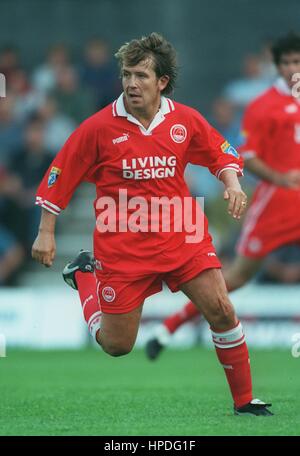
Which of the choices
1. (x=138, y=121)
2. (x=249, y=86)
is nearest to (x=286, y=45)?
(x=138, y=121)

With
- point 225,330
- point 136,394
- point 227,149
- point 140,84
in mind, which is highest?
point 140,84

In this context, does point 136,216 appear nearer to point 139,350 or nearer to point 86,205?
point 139,350

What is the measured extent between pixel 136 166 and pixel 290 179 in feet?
12.0

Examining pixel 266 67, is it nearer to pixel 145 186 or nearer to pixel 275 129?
pixel 275 129

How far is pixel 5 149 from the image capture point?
17.8m

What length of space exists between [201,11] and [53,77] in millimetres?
2553

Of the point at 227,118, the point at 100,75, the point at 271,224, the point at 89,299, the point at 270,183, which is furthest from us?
the point at 100,75

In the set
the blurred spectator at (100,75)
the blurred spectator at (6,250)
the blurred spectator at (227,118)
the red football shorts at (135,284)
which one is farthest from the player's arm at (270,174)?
the blurred spectator at (100,75)

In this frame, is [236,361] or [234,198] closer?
[234,198]

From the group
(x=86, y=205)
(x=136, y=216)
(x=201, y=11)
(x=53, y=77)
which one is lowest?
(x=136, y=216)

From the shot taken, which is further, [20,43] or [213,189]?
[20,43]

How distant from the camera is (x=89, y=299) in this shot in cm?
889
